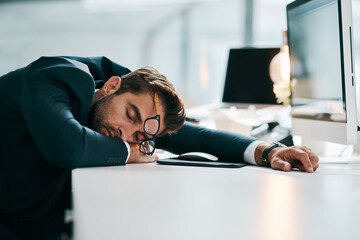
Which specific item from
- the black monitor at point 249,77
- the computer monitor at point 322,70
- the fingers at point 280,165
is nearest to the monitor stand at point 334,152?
the computer monitor at point 322,70

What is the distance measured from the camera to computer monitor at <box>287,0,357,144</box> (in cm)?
152

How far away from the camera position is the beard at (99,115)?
1458 millimetres

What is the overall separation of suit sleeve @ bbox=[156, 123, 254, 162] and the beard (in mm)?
356

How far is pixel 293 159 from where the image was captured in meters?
1.37

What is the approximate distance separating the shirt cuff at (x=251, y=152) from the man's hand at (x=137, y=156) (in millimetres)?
324

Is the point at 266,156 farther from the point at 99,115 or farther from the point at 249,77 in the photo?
the point at 249,77

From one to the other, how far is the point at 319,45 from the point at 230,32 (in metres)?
3.78

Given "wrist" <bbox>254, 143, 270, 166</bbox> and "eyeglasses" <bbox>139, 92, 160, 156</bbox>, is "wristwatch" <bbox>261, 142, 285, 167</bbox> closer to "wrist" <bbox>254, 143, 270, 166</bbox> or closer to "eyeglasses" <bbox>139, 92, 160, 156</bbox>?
"wrist" <bbox>254, 143, 270, 166</bbox>

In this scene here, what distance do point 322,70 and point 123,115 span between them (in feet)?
2.73

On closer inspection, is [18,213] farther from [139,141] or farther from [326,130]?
[326,130]

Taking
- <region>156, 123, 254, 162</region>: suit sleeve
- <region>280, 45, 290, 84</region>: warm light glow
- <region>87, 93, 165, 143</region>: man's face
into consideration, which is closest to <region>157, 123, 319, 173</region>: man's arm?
<region>156, 123, 254, 162</region>: suit sleeve

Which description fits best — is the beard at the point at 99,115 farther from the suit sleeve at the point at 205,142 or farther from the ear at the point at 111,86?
the suit sleeve at the point at 205,142

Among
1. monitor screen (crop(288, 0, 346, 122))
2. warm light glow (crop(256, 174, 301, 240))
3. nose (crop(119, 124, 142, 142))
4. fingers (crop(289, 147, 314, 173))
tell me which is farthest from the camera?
monitor screen (crop(288, 0, 346, 122))

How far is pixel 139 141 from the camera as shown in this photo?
4.89 feet
